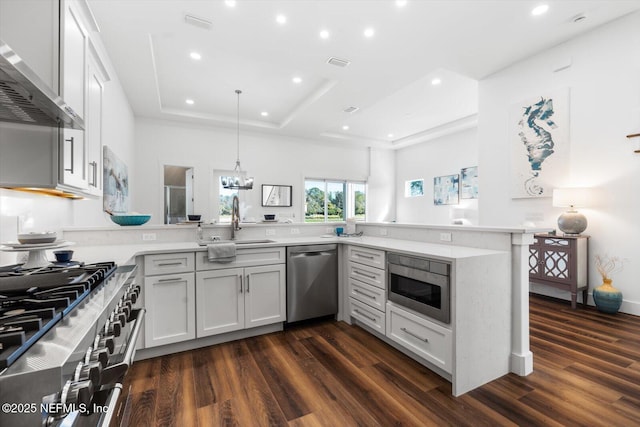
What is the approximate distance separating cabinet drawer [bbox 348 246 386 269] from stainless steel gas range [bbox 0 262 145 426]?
1.87 metres

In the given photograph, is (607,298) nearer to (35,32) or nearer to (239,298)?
(239,298)

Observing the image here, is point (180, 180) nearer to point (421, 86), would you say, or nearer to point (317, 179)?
point (317, 179)

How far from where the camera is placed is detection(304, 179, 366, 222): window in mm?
7434

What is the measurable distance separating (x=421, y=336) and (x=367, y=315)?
672mm

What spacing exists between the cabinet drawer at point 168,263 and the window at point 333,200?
4.81m

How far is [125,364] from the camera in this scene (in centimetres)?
79

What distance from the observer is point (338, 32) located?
3039 millimetres

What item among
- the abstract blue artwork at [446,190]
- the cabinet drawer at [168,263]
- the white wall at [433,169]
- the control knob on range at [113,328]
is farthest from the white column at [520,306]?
the abstract blue artwork at [446,190]

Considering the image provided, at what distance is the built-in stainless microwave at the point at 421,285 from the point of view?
190 centimetres

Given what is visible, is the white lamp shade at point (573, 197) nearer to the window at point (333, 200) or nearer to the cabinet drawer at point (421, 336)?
the cabinet drawer at point (421, 336)

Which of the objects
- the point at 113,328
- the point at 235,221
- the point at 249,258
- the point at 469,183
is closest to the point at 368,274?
the point at 249,258

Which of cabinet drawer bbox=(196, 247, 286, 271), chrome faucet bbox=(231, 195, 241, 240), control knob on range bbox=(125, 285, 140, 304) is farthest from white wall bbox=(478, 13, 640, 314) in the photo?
control knob on range bbox=(125, 285, 140, 304)

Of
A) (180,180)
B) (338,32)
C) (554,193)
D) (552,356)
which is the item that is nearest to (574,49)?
(554,193)

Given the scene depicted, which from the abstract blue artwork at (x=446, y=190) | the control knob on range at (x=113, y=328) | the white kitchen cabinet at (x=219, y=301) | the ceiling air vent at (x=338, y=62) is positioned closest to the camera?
the control knob on range at (x=113, y=328)
